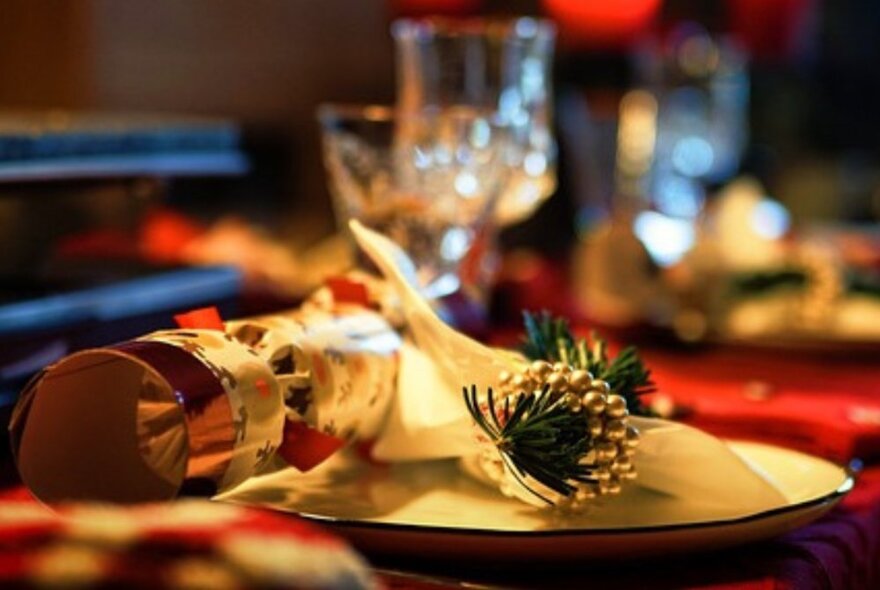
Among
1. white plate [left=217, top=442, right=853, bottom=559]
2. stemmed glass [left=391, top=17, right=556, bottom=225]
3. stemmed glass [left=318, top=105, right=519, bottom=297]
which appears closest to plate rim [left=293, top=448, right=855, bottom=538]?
white plate [left=217, top=442, right=853, bottom=559]

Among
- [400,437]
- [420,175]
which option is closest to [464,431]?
[400,437]

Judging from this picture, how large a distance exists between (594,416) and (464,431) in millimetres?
93

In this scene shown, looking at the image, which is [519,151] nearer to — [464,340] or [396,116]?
[396,116]

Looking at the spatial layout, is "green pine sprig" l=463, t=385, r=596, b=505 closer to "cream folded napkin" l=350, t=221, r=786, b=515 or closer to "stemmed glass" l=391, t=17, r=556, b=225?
"cream folded napkin" l=350, t=221, r=786, b=515

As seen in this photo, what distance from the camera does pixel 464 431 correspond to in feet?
2.05

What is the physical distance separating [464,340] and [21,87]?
8.62 feet

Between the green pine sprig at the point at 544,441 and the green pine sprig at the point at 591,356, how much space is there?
7 centimetres

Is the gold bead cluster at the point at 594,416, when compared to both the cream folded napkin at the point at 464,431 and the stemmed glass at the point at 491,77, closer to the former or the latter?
the cream folded napkin at the point at 464,431

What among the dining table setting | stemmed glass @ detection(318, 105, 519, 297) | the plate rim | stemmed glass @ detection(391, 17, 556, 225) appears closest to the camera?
the dining table setting

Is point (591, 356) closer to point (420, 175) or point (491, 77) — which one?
point (420, 175)

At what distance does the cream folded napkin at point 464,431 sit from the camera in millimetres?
583

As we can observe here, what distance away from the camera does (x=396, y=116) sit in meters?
0.90

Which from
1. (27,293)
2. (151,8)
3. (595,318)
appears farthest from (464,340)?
(151,8)

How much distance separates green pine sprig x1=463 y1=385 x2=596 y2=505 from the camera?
1.78ft
